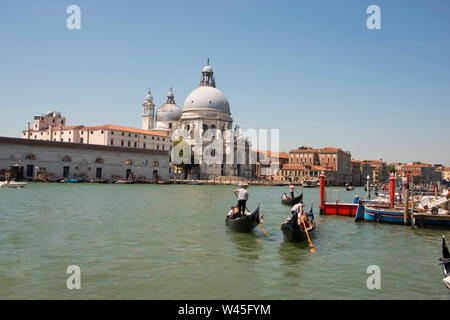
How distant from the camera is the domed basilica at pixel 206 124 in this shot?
6631 centimetres

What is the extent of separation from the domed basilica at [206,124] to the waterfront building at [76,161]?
10.4m

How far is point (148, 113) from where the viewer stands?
76.0m

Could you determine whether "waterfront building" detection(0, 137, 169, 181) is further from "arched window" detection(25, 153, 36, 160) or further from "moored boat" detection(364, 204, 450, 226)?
"moored boat" detection(364, 204, 450, 226)

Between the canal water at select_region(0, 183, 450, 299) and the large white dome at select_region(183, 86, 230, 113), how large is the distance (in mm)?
58422

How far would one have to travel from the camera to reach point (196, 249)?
942cm

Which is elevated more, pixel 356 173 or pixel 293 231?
pixel 356 173

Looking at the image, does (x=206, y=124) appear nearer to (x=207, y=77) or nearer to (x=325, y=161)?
(x=207, y=77)

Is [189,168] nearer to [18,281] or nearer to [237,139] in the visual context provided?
[237,139]

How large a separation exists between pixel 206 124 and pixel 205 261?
62353 mm

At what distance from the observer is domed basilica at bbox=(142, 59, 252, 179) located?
218 ft

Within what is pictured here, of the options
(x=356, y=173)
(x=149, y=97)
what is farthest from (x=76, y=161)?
(x=356, y=173)

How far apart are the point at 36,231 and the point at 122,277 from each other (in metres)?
5.75

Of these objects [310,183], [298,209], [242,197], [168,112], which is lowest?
[310,183]

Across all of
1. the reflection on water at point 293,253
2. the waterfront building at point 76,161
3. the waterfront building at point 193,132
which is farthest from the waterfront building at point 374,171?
the reflection on water at point 293,253
